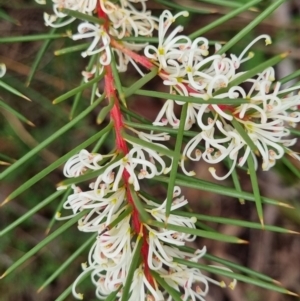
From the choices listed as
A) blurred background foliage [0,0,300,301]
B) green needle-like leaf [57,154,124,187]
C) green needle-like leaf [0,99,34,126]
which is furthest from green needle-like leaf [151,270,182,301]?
blurred background foliage [0,0,300,301]

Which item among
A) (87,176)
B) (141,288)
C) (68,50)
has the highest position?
(68,50)

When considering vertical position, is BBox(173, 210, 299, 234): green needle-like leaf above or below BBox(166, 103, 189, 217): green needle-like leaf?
below

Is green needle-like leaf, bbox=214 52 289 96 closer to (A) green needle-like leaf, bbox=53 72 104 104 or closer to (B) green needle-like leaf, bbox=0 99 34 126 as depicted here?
(A) green needle-like leaf, bbox=53 72 104 104

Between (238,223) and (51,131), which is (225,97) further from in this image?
(51,131)

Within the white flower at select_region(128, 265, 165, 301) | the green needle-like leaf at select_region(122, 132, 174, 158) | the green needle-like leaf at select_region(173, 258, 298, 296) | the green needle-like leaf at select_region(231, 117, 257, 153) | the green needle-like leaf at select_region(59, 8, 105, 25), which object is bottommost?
the white flower at select_region(128, 265, 165, 301)

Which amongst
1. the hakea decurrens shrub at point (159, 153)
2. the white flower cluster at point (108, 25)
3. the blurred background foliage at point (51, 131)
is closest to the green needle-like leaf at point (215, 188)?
the hakea decurrens shrub at point (159, 153)

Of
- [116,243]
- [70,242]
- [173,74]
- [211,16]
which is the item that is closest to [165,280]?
[116,243]

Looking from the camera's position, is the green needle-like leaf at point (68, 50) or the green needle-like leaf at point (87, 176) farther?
the green needle-like leaf at point (68, 50)

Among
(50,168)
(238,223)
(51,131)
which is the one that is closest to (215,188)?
(238,223)

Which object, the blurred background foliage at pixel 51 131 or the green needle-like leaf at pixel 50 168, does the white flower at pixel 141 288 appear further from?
the blurred background foliage at pixel 51 131
